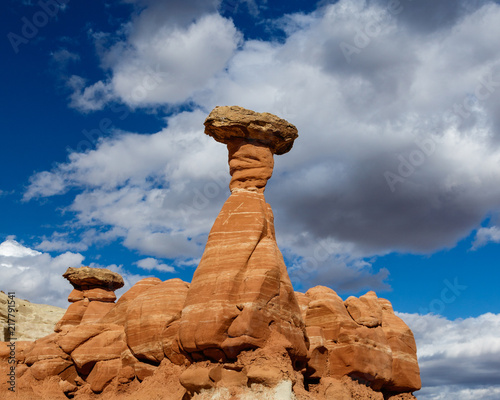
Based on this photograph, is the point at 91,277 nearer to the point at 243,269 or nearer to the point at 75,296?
the point at 75,296

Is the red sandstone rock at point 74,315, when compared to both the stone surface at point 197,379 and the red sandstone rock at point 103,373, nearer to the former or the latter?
the red sandstone rock at point 103,373

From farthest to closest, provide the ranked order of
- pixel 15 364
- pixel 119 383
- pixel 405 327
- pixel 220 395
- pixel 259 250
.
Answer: pixel 405 327
pixel 15 364
pixel 119 383
pixel 259 250
pixel 220 395

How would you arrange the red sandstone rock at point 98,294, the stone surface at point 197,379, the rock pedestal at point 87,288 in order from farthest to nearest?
the red sandstone rock at point 98,294 → the rock pedestal at point 87,288 → the stone surface at point 197,379

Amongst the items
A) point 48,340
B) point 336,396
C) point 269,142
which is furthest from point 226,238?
point 48,340

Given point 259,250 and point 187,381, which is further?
point 259,250

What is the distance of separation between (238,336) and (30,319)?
54.7 meters

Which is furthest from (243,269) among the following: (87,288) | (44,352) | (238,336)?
(87,288)

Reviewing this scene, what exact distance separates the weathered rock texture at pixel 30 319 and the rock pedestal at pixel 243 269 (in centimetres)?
3786

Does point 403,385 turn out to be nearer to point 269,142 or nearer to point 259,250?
point 259,250

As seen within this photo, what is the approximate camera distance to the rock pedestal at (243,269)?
21484mm

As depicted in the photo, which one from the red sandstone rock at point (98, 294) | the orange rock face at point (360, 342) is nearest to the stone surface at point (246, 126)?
the orange rock face at point (360, 342)

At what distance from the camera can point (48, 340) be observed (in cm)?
3250

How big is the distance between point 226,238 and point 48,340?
15.7 meters

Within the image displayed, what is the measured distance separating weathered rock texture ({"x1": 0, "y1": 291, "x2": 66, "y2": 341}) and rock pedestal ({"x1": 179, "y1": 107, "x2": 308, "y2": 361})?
3786 centimetres
